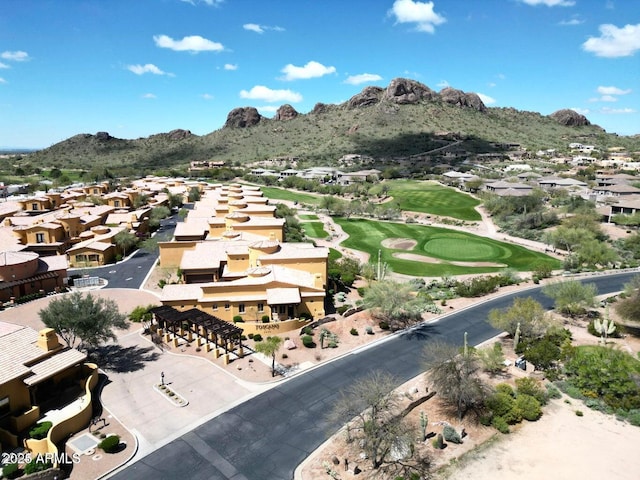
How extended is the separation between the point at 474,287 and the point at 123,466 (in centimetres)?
3990

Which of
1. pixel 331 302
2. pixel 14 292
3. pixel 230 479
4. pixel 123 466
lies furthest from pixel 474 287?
pixel 14 292

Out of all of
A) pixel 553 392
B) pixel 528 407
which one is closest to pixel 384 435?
pixel 528 407

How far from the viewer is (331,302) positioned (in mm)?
48375

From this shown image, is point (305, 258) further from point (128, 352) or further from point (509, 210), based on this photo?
point (509, 210)

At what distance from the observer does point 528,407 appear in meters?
27.2

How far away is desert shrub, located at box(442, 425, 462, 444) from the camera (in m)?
25.1

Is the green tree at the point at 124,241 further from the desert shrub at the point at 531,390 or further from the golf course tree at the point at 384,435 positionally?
the desert shrub at the point at 531,390

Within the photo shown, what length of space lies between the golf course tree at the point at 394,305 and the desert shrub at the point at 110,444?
25.0m

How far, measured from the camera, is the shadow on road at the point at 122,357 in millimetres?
33438

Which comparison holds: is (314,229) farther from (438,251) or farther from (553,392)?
(553,392)

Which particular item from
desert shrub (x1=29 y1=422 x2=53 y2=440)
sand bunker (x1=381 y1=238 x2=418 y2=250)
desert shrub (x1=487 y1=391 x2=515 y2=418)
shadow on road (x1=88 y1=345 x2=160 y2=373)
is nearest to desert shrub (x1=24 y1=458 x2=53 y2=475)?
desert shrub (x1=29 y1=422 x2=53 y2=440)

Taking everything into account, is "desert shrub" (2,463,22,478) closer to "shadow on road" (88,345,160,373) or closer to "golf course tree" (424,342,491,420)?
"shadow on road" (88,345,160,373)

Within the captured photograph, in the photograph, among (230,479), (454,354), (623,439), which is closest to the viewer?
(230,479)

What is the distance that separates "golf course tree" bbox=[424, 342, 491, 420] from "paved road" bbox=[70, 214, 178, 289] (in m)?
39.2
